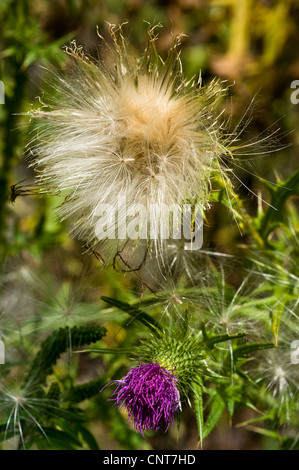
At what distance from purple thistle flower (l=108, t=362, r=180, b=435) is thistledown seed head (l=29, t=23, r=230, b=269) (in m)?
0.31

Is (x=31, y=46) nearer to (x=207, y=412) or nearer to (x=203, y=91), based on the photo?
(x=203, y=91)

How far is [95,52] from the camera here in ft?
4.89

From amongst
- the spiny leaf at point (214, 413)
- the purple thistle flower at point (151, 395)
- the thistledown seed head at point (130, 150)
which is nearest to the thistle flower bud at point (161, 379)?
the purple thistle flower at point (151, 395)

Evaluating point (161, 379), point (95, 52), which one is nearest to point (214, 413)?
point (161, 379)

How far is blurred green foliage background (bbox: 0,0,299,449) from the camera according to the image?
71.4 inches

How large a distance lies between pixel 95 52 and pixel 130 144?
0.99ft

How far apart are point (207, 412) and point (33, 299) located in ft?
2.56


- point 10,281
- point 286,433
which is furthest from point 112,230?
point 286,433

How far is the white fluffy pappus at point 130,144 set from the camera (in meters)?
1.40

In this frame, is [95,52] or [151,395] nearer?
[151,395]

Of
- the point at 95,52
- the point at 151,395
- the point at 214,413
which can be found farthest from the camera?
the point at 214,413

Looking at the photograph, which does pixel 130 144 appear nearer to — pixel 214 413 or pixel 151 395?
pixel 151 395

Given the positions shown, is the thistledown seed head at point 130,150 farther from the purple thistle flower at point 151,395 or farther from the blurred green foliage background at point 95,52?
the purple thistle flower at point 151,395
